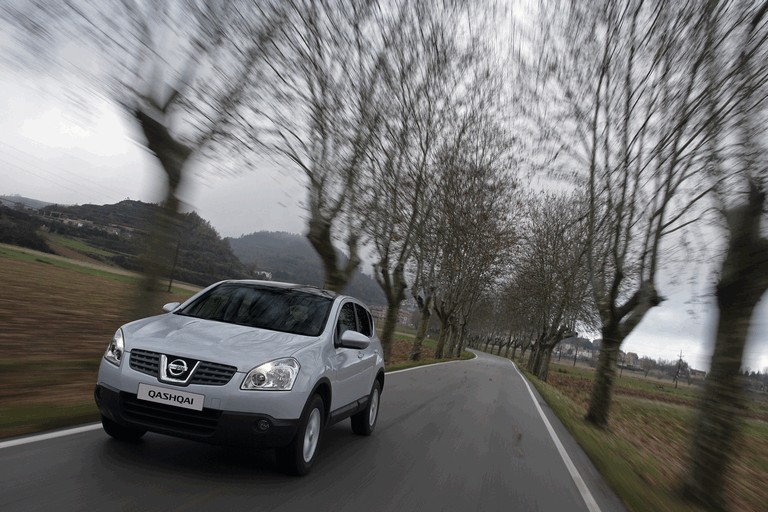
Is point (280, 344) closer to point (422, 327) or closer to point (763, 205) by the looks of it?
point (763, 205)

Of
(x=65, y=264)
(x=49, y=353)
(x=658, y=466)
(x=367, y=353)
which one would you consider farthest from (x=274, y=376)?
(x=65, y=264)

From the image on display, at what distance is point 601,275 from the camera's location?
53.3 ft

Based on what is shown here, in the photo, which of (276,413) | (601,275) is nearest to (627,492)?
(276,413)

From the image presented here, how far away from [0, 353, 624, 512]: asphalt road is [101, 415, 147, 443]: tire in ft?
0.28

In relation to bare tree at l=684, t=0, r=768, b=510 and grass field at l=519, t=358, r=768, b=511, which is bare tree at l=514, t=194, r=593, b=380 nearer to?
grass field at l=519, t=358, r=768, b=511

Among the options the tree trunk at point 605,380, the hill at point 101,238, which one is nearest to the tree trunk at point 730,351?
the tree trunk at point 605,380

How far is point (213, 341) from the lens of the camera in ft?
16.6

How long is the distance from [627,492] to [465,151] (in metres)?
17.0

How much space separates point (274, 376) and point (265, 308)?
1.42 m

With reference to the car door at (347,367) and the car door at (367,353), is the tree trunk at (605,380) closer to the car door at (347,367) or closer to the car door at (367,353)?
the car door at (367,353)

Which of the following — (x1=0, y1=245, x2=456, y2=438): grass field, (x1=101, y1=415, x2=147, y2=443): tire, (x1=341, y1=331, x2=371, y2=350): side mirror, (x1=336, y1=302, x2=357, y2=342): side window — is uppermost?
(x1=336, y1=302, x2=357, y2=342): side window

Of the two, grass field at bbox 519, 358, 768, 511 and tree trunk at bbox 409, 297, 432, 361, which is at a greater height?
tree trunk at bbox 409, 297, 432, 361

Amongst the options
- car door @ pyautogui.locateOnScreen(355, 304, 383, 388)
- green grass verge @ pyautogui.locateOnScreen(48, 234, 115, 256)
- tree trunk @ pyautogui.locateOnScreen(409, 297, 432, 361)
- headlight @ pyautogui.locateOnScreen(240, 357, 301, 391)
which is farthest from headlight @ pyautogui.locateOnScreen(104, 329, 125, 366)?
green grass verge @ pyautogui.locateOnScreen(48, 234, 115, 256)

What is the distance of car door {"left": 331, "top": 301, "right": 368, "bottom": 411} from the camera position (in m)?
6.12
